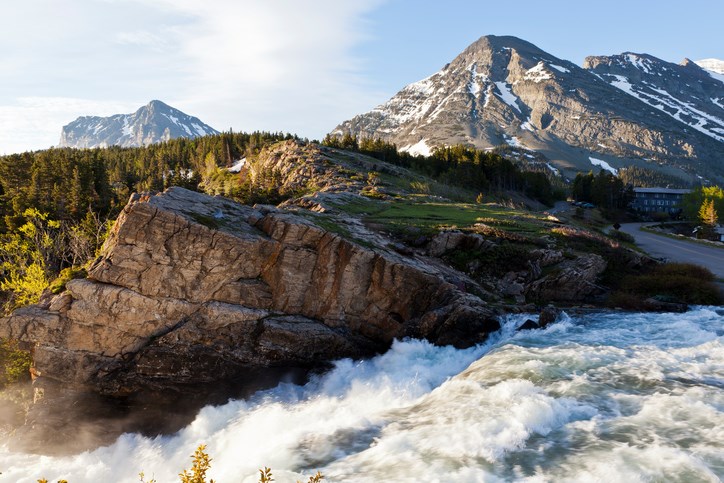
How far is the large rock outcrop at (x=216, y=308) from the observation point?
2212 cm

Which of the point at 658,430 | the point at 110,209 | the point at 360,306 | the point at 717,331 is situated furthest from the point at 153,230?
the point at 110,209

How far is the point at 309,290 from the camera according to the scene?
24.5 m

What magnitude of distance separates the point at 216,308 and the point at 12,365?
1700 cm

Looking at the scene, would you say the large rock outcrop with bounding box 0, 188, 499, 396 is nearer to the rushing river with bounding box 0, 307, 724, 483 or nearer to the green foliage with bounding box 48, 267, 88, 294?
the green foliage with bounding box 48, 267, 88, 294

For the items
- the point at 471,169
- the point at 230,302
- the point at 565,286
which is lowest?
the point at 230,302

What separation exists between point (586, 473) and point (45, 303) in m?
26.0

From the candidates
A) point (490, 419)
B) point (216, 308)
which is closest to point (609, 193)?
point (216, 308)

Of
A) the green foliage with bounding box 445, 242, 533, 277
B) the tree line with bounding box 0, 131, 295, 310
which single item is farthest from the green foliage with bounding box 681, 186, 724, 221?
the tree line with bounding box 0, 131, 295, 310

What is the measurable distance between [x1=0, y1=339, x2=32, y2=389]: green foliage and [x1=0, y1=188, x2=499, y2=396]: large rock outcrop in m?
7.98

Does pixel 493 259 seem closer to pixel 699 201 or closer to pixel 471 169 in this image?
pixel 471 169

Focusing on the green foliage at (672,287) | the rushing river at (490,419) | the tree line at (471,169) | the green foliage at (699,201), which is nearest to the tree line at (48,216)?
the rushing river at (490,419)

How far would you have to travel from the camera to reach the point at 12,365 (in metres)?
28.2

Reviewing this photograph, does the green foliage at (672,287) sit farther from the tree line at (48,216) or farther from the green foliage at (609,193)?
the green foliage at (609,193)

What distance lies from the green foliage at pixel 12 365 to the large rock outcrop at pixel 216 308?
26.2 feet
